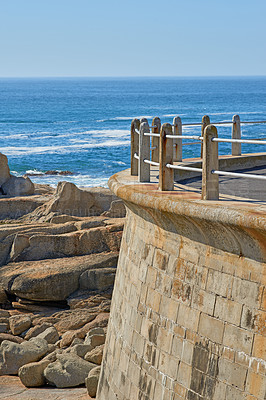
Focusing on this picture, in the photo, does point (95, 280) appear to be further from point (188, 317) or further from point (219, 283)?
point (219, 283)

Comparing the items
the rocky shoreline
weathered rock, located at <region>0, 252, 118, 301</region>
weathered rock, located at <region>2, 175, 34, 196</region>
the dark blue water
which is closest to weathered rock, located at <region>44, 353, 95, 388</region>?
the rocky shoreline

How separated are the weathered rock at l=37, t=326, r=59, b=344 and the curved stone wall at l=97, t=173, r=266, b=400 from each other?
4.04 meters

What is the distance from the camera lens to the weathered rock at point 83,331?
39.4 feet

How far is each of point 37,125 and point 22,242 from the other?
66.0 meters

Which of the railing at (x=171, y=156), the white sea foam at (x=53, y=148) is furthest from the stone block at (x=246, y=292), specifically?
the white sea foam at (x=53, y=148)

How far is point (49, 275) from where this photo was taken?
13930 millimetres

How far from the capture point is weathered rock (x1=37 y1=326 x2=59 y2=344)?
12.1 metres

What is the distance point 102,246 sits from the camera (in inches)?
589

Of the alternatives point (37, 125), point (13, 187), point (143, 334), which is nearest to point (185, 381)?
point (143, 334)

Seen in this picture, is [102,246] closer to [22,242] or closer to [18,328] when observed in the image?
[22,242]

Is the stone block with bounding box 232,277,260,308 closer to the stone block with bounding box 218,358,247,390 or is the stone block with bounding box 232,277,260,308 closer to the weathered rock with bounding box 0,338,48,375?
the stone block with bounding box 218,358,247,390

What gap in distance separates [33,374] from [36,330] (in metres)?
2.36

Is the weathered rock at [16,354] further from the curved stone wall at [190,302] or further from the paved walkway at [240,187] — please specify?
the paved walkway at [240,187]

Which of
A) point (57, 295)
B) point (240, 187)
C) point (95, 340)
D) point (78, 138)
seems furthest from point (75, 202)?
point (78, 138)
